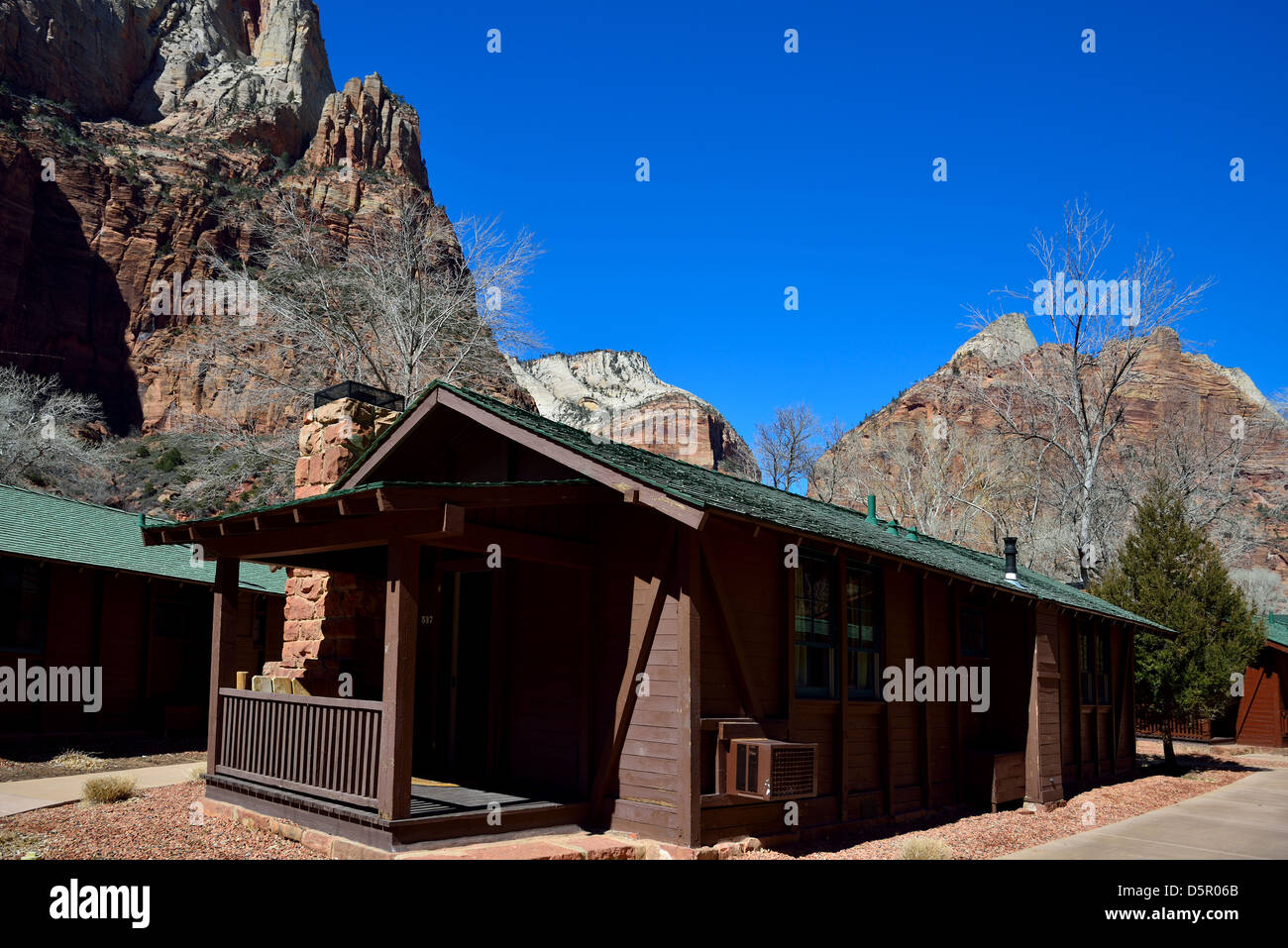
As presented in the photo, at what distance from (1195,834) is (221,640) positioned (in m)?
11.3

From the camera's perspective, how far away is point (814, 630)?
987 cm

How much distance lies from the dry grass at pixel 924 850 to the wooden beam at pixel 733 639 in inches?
74.3

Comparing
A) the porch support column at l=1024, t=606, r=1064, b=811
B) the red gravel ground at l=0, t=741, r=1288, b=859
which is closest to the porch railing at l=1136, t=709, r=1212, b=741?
the red gravel ground at l=0, t=741, r=1288, b=859

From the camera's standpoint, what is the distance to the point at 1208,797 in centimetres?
1499

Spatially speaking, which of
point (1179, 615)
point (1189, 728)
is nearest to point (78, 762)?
point (1179, 615)

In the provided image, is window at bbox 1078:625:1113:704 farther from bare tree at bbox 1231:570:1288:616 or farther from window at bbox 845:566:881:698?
bare tree at bbox 1231:570:1288:616

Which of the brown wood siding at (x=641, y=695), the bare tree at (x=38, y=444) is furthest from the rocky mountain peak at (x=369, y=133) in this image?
the brown wood siding at (x=641, y=695)

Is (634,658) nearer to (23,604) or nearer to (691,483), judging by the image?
(691,483)

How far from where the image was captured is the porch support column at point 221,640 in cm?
974

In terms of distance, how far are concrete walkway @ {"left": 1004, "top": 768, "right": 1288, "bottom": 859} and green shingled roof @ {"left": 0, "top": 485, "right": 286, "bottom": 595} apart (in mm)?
14392

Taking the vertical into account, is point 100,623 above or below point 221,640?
below

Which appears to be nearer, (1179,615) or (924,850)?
(924,850)

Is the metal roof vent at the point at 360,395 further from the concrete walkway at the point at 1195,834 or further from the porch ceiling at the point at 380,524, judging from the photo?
the concrete walkway at the point at 1195,834
